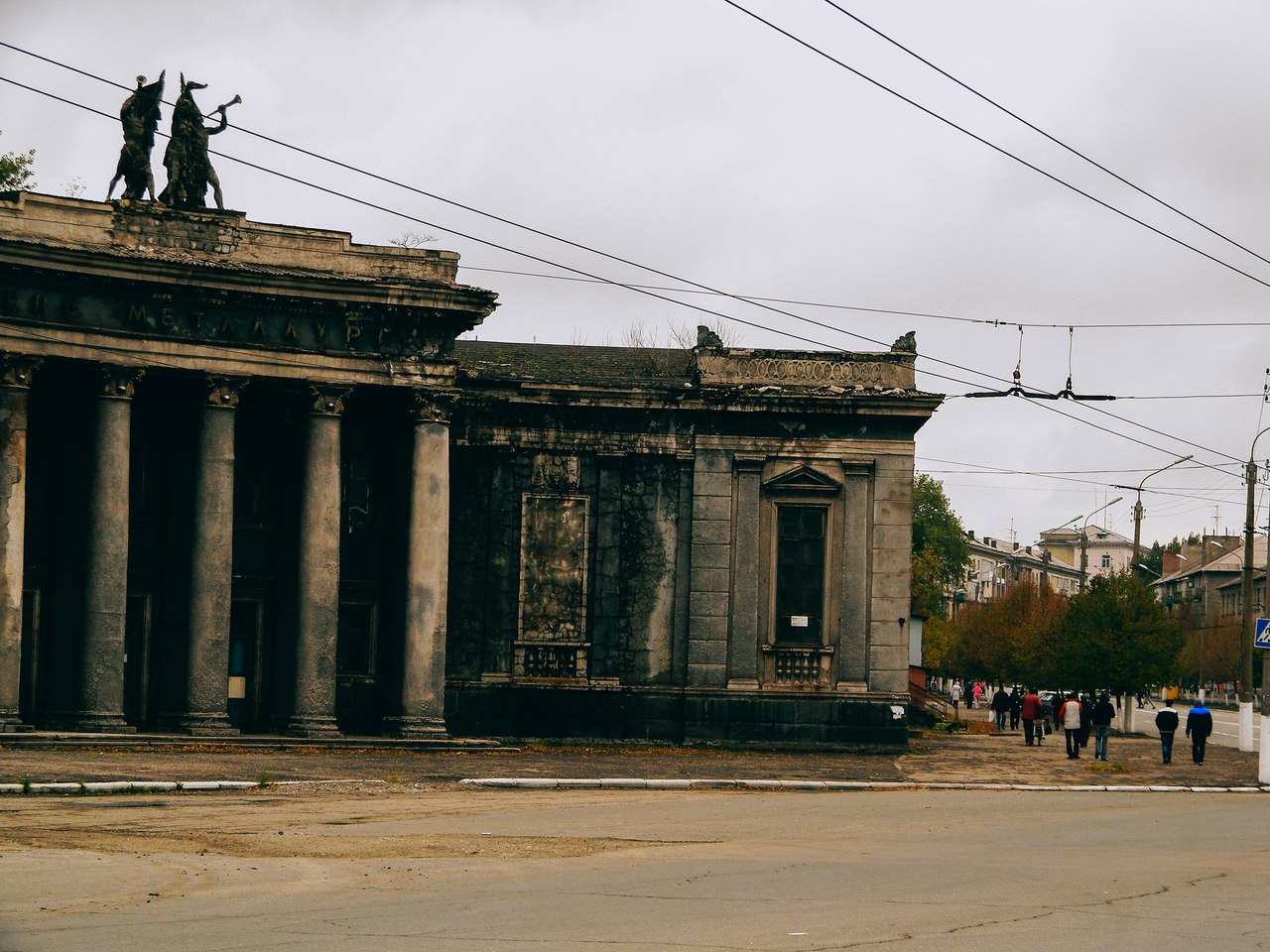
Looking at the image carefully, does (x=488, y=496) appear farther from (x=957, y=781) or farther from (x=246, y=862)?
(x=246, y=862)

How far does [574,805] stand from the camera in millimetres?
23984

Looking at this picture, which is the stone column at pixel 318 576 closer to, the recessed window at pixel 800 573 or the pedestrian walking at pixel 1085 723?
the recessed window at pixel 800 573

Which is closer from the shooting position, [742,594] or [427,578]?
[427,578]

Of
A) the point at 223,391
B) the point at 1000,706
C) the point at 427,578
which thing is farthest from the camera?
the point at 1000,706

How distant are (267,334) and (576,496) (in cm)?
802

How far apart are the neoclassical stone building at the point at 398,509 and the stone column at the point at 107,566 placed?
0.06 metres

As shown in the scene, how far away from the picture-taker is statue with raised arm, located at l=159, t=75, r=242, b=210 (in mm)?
33875

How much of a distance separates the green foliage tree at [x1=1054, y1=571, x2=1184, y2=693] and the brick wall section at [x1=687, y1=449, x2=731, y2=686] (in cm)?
2062

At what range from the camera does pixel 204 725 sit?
33.1m

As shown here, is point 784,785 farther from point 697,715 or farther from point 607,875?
point 607,875

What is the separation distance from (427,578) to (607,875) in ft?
64.0

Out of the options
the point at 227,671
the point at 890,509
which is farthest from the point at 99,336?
the point at 890,509

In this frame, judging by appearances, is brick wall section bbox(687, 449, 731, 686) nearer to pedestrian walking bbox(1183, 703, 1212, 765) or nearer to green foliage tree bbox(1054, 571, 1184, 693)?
pedestrian walking bbox(1183, 703, 1212, 765)

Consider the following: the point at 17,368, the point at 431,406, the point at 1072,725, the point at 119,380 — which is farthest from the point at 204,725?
the point at 1072,725
